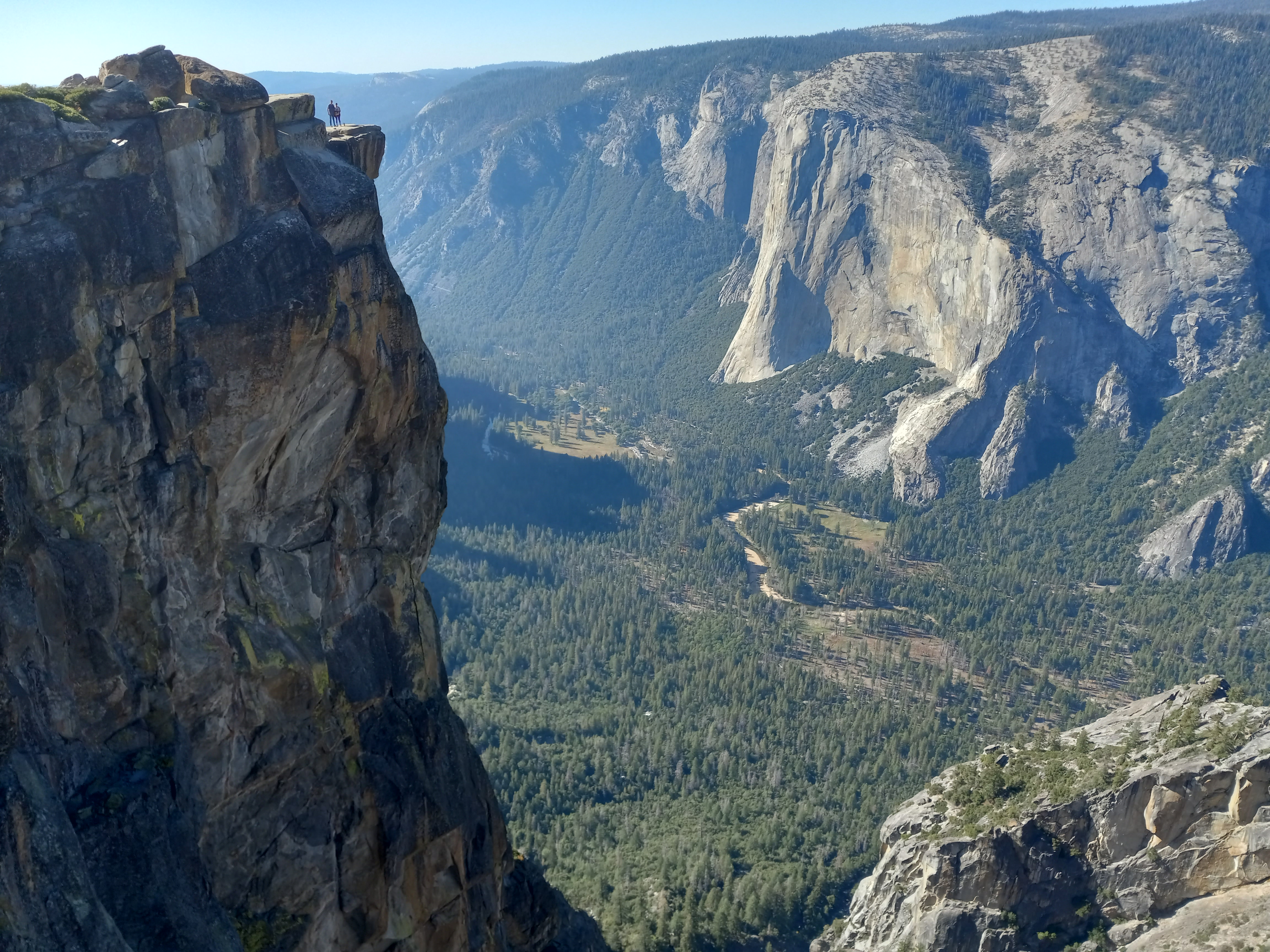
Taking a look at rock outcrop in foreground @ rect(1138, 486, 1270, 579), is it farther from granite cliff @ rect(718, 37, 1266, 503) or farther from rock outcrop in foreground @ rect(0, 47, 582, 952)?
rock outcrop in foreground @ rect(0, 47, 582, 952)

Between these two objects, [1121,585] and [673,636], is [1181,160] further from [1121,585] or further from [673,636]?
[673,636]

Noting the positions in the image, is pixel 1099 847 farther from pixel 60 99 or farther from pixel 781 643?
pixel 781 643

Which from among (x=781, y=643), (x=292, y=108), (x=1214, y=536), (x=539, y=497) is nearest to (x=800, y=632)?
(x=781, y=643)

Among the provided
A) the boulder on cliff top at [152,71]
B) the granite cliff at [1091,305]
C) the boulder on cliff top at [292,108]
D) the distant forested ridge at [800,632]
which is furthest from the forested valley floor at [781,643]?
the boulder on cliff top at [152,71]

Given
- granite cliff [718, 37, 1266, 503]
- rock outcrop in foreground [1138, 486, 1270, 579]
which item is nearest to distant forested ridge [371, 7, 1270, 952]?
granite cliff [718, 37, 1266, 503]

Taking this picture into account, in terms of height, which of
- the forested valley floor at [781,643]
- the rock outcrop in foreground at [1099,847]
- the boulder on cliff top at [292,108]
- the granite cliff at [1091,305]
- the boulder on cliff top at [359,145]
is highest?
the boulder on cliff top at [292,108]

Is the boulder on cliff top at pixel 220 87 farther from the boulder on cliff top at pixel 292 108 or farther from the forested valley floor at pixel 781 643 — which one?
the forested valley floor at pixel 781 643

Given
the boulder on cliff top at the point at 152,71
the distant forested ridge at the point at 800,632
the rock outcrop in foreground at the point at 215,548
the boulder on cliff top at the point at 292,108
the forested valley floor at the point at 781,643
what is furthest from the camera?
the distant forested ridge at the point at 800,632
